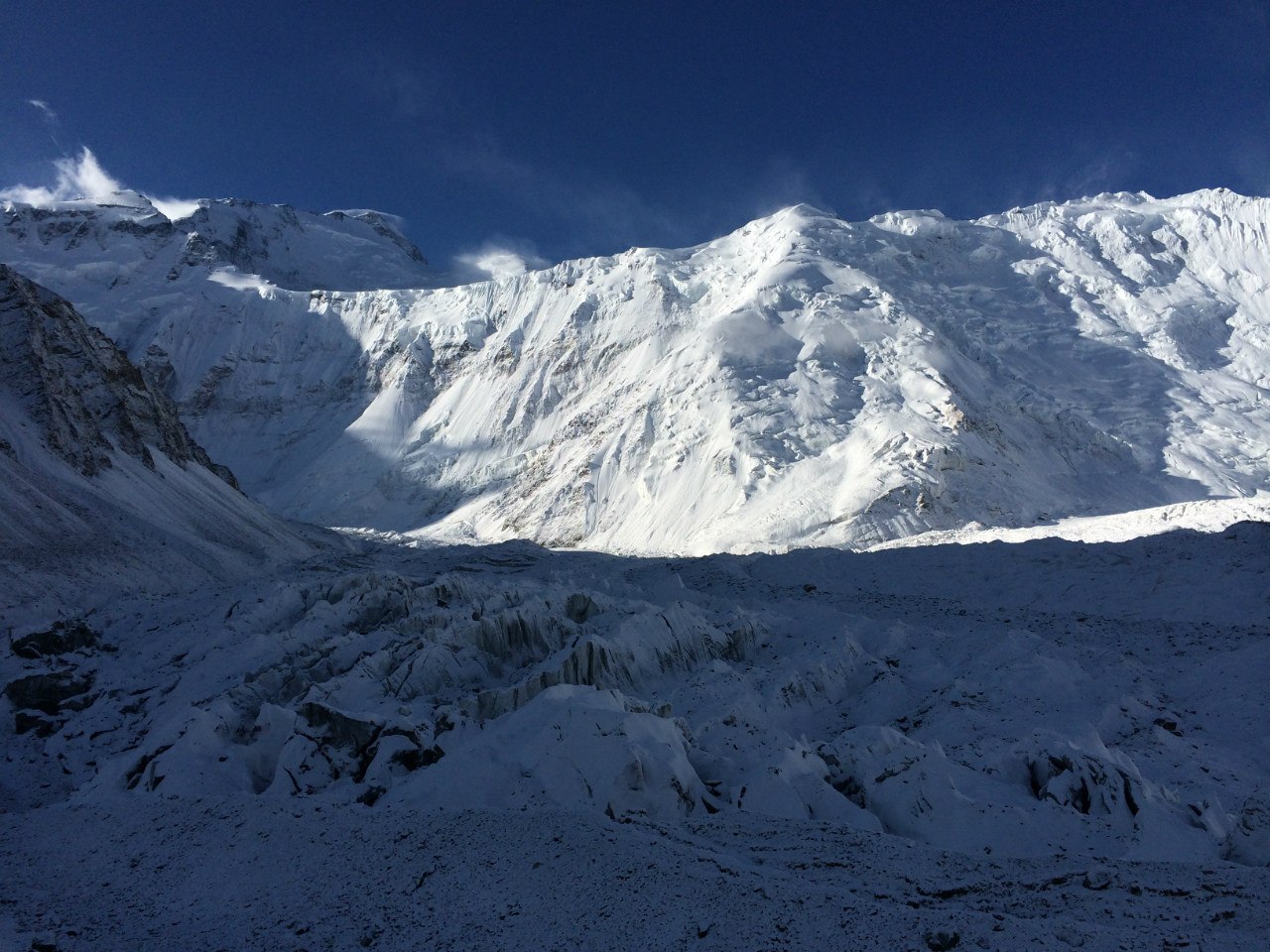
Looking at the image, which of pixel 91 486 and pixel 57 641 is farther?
pixel 91 486

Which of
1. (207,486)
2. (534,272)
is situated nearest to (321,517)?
(207,486)

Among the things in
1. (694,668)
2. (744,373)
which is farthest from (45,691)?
(744,373)

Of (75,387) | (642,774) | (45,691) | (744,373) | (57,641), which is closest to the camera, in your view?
Answer: (642,774)

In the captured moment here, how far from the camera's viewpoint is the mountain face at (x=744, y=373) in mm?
64125

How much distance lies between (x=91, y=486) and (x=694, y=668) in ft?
128

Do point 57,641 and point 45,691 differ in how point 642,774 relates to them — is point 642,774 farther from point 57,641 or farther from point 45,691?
point 57,641

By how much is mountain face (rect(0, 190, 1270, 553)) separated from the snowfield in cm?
68

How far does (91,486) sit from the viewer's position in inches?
1719

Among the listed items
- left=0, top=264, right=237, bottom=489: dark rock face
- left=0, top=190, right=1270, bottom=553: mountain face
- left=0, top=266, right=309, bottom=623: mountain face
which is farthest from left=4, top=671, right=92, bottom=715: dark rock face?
left=0, top=190, right=1270, bottom=553: mountain face

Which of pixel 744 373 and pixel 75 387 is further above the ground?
pixel 744 373

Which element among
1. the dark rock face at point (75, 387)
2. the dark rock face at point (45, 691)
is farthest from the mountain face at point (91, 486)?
the dark rock face at point (45, 691)

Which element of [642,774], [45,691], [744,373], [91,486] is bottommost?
[45,691]

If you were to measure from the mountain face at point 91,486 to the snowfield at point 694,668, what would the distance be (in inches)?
12.3

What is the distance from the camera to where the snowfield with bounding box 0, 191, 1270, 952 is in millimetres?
8562
